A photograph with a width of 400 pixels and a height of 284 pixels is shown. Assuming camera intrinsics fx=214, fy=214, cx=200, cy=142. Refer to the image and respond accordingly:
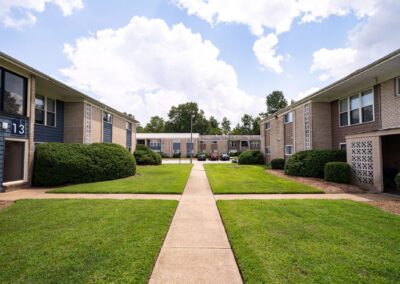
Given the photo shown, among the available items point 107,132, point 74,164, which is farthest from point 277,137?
point 74,164

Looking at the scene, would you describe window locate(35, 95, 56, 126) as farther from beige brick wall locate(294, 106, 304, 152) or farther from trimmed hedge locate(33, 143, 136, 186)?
beige brick wall locate(294, 106, 304, 152)

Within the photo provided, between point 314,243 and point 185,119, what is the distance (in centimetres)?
7073

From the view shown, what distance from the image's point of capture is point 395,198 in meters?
8.26

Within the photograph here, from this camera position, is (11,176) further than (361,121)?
No

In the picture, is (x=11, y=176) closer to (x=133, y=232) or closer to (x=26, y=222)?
(x=26, y=222)

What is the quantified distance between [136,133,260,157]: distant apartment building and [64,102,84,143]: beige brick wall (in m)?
31.1

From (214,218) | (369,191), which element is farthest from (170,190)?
(369,191)

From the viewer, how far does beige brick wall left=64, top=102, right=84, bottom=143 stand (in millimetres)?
15484

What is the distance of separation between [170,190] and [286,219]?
5.35 meters

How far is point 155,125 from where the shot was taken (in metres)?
82.1

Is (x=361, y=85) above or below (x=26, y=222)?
above

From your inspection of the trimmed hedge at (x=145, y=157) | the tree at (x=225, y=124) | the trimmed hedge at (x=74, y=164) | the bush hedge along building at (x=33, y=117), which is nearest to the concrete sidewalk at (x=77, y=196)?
the bush hedge along building at (x=33, y=117)

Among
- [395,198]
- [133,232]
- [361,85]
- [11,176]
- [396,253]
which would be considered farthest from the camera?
[361,85]

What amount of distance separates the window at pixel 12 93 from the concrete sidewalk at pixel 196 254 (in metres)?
9.58
